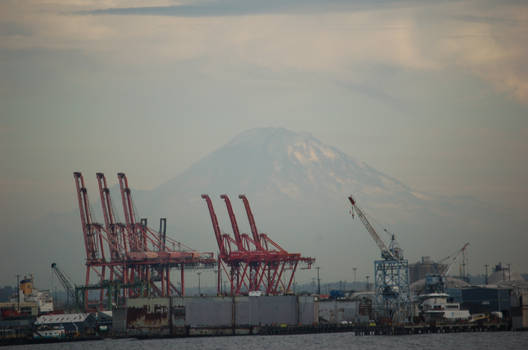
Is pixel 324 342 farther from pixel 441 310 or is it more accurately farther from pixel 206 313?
pixel 441 310

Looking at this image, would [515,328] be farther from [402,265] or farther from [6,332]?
[6,332]

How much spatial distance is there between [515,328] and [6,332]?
84.6 m

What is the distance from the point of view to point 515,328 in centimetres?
14575

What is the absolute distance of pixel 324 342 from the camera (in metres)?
125

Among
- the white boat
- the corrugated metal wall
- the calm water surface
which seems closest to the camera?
the calm water surface

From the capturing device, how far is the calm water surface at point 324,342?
A: 383 ft

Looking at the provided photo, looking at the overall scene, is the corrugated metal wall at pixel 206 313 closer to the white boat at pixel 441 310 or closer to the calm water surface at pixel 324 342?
the calm water surface at pixel 324 342

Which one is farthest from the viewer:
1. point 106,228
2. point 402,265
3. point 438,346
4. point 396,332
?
point 106,228

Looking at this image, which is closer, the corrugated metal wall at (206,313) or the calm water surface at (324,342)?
the calm water surface at (324,342)

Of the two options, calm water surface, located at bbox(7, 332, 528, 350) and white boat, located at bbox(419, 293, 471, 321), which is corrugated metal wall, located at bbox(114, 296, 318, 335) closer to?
calm water surface, located at bbox(7, 332, 528, 350)

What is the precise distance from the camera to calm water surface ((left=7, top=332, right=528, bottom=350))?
117 metres

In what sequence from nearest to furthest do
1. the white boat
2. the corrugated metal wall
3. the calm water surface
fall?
the calm water surface → the corrugated metal wall → the white boat

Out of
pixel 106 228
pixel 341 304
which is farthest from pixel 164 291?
pixel 341 304

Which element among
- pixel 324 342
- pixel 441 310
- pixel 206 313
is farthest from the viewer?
pixel 441 310
